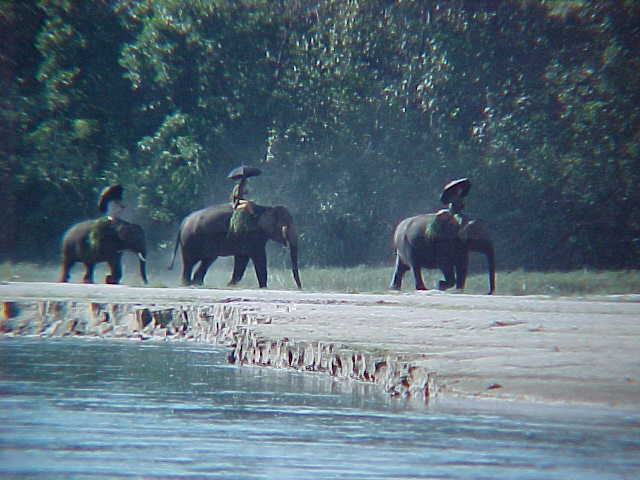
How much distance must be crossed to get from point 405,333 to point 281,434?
12.8 ft

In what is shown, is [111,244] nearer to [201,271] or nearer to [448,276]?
[201,271]

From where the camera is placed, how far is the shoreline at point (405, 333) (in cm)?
891

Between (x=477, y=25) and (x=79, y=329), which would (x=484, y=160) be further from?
(x=79, y=329)

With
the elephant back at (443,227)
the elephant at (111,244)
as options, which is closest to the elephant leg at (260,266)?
the elephant at (111,244)

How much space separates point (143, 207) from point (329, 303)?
15.3 meters

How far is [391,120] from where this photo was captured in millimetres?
29484

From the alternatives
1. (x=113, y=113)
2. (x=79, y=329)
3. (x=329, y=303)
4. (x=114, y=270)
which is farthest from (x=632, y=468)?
(x=113, y=113)

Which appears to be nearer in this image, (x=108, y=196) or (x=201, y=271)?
(x=201, y=271)

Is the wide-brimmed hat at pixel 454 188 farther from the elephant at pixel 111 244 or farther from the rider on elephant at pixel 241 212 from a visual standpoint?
the elephant at pixel 111 244

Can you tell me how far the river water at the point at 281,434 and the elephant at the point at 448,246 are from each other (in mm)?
11622

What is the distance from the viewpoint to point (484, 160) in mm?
29234

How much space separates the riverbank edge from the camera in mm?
11680

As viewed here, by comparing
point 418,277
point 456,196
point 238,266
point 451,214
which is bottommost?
point 418,277

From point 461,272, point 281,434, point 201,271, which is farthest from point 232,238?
point 281,434
